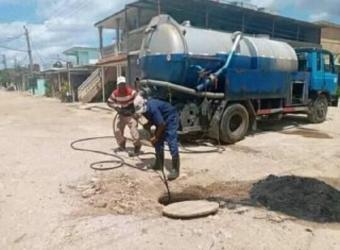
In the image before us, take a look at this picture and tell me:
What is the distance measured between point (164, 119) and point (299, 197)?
2.82 meters

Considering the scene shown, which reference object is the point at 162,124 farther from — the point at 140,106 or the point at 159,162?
the point at 159,162

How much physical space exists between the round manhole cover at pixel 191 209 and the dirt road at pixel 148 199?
11 centimetres

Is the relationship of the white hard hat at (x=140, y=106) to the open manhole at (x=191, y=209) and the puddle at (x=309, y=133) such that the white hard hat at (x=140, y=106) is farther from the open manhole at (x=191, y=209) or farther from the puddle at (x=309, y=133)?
the puddle at (x=309, y=133)

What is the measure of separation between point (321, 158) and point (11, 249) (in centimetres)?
689

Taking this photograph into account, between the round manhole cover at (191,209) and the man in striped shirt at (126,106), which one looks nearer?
the round manhole cover at (191,209)

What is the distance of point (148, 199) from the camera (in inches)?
244

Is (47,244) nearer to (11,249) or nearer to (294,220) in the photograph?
(11,249)

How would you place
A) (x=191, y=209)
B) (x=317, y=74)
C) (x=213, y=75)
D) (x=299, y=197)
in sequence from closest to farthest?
(x=191, y=209) < (x=299, y=197) < (x=213, y=75) < (x=317, y=74)

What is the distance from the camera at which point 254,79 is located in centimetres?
1143

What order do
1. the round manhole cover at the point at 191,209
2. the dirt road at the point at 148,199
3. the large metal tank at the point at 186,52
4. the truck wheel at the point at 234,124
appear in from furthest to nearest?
1. the truck wheel at the point at 234,124
2. the large metal tank at the point at 186,52
3. the round manhole cover at the point at 191,209
4. the dirt road at the point at 148,199

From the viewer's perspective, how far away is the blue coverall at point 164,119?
733 cm

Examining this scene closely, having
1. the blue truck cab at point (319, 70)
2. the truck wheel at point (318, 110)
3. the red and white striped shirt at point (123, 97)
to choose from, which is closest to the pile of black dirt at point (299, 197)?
the red and white striped shirt at point (123, 97)

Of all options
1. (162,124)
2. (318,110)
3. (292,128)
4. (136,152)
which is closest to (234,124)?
(292,128)

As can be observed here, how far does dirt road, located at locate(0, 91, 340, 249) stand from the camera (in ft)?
15.2
